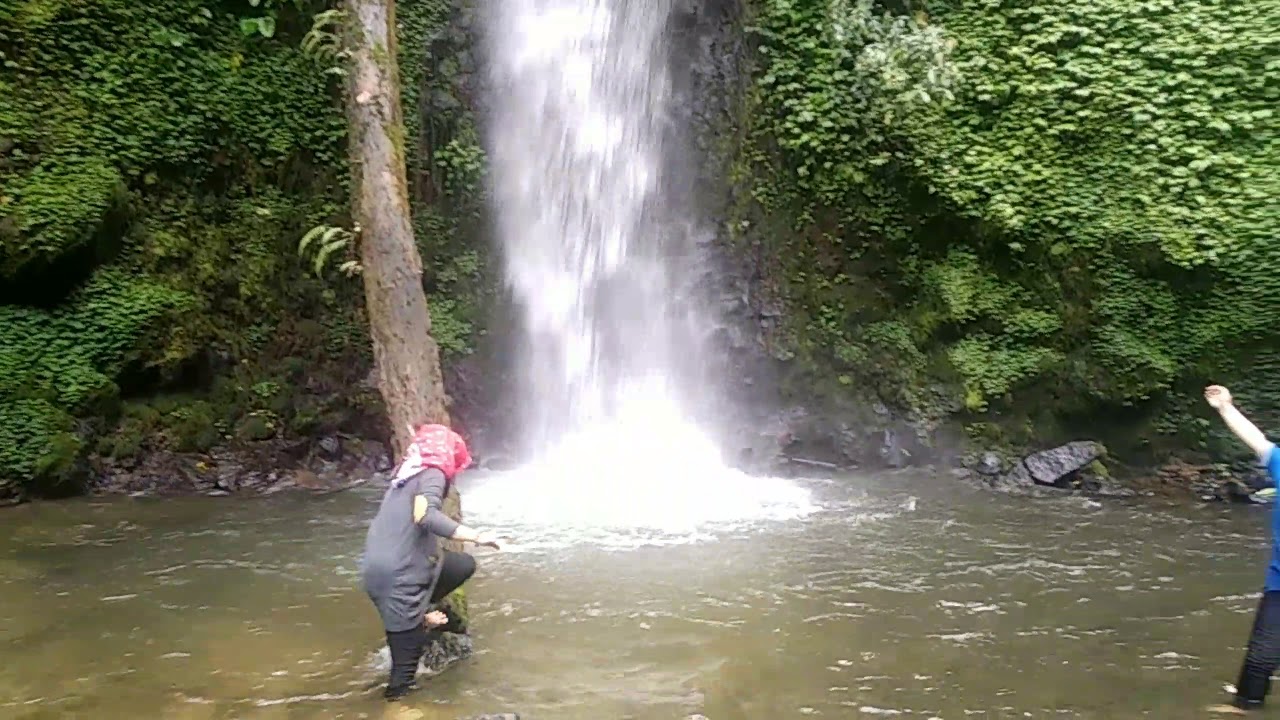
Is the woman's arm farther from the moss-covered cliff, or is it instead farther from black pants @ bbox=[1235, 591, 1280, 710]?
the moss-covered cliff

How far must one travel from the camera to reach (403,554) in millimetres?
4547

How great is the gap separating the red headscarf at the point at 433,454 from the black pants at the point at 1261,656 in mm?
3777

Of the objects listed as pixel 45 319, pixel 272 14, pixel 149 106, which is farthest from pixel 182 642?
pixel 272 14

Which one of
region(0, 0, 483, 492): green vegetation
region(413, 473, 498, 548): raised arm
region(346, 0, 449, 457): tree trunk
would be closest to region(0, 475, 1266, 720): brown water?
region(413, 473, 498, 548): raised arm

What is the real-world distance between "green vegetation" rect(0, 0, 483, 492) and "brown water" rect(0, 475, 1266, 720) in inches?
77.0

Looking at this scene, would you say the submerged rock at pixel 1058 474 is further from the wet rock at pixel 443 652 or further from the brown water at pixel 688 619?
the wet rock at pixel 443 652

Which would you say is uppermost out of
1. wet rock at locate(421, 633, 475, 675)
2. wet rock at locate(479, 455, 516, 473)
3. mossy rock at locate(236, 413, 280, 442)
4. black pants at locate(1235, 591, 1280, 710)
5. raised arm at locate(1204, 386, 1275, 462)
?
raised arm at locate(1204, 386, 1275, 462)

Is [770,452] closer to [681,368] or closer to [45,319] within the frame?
[681,368]

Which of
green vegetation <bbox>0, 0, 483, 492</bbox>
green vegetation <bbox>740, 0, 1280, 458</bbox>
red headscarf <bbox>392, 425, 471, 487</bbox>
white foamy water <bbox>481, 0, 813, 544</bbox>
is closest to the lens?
red headscarf <bbox>392, 425, 471, 487</bbox>

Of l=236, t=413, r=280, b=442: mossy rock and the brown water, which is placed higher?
l=236, t=413, r=280, b=442: mossy rock

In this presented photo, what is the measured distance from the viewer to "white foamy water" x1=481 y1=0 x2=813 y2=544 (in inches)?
468

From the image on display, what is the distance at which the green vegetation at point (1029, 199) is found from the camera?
33.3 feet

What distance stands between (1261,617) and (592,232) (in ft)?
30.2

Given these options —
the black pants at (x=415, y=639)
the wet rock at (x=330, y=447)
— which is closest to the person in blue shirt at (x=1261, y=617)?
the black pants at (x=415, y=639)
